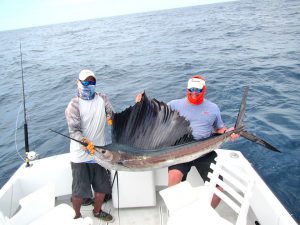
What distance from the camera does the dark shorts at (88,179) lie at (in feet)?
7.67

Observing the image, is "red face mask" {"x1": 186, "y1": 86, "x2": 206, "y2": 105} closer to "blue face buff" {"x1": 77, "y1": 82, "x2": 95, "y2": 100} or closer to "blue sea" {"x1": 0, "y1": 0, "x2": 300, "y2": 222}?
"blue face buff" {"x1": 77, "y1": 82, "x2": 95, "y2": 100}

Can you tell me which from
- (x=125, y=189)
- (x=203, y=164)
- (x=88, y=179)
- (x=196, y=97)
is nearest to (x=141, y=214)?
(x=125, y=189)

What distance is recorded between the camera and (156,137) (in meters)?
2.30

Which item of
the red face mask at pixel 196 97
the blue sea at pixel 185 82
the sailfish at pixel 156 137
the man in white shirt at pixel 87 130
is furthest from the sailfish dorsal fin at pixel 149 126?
the blue sea at pixel 185 82

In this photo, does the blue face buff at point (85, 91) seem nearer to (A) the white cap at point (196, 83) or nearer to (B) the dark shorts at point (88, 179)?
(B) the dark shorts at point (88, 179)

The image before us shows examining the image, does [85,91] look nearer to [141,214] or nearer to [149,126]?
[149,126]

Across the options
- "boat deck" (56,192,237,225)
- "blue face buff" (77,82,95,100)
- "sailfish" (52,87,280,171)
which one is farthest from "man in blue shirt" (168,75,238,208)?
"blue face buff" (77,82,95,100)

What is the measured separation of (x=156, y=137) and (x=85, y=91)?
676 mm

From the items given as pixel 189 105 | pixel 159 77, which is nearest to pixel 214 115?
pixel 189 105

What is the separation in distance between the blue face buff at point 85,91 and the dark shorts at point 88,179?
21.9 inches

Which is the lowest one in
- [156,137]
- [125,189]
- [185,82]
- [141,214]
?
[141,214]

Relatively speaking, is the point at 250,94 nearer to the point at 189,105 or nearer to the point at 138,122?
the point at 189,105

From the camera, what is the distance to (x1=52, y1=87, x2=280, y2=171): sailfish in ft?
7.29

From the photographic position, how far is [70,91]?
8.05 metres
